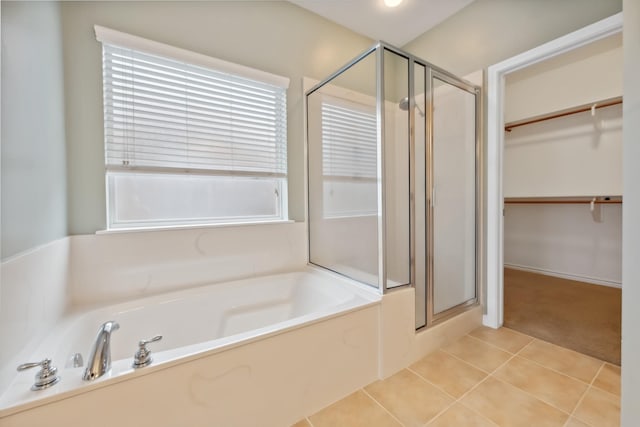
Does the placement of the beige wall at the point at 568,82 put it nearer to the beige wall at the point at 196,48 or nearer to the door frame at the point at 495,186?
the door frame at the point at 495,186

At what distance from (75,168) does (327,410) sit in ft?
6.13

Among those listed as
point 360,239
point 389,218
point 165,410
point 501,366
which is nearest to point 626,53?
point 389,218

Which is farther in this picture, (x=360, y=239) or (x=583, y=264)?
(x=583, y=264)

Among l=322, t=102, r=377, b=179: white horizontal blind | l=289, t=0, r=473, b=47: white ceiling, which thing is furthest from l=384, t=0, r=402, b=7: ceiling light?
l=322, t=102, r=377, b=179: white horizontal blind

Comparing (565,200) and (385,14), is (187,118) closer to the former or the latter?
(385,14)

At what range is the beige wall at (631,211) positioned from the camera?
2.72ft

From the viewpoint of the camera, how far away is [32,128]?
42.2 inches

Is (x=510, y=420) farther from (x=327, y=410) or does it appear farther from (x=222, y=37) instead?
(x=222, y=37)

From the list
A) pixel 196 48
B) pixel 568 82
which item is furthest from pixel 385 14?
pixel 568 82

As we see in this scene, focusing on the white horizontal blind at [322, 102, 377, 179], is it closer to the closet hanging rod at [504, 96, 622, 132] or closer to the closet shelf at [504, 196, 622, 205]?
the closet hanging rod at [504, 96, 622, 132]

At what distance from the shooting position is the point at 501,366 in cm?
158

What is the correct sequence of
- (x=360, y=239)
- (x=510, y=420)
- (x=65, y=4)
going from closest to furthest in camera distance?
(x=510, y=420) → (x=65, y=4) → (x=360, y=239)

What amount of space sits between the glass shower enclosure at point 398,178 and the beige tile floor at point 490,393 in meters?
0.36

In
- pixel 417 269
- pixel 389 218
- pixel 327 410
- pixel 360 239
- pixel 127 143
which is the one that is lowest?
pixel 327 410
